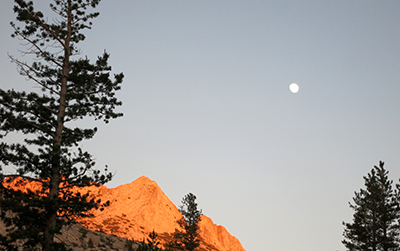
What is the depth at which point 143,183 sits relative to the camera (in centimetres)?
10675

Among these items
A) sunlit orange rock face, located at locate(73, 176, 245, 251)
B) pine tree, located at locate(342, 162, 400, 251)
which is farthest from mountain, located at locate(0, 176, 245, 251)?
pine tree, located at locate(342, 162, 400, 251)

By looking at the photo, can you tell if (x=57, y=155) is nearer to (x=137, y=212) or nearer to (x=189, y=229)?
(x=189, y=229)

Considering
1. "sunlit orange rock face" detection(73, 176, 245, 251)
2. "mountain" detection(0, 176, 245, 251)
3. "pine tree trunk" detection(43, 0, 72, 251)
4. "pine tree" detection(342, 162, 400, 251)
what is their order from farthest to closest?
"sunlit orange rock face" detection(73, 176, 245, 251) < "mountain" detection(0, 176, 245, 251) < "pine tree" detection(342, 162, 400, 251) < "pine tree trunk" detection(43, 0, 72, 251)

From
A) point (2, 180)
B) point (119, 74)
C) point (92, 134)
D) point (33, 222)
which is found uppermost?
point (119, 74)

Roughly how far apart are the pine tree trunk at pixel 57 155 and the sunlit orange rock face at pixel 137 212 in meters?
51.7

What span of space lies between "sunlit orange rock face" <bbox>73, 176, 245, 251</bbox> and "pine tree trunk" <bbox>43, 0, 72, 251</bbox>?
51656mm

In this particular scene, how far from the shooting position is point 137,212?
8788 cm

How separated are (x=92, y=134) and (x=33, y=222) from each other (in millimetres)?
5726

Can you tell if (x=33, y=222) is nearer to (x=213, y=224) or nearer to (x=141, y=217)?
(x=141, y=217)

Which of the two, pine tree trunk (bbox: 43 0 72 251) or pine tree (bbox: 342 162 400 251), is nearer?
pine tree trunk (bbox: 43 0 72 251)

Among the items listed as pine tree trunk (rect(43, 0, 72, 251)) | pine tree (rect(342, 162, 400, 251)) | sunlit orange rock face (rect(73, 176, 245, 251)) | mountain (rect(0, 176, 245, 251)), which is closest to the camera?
pine tree trunk (rect(43, 0, 72, 251))

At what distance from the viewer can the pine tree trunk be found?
1602 cm

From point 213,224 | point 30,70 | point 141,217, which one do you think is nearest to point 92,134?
point 30,70

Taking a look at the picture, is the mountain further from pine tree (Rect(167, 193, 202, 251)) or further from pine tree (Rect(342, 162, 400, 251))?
pine tree (Rect(342, 162, 400, 251))
